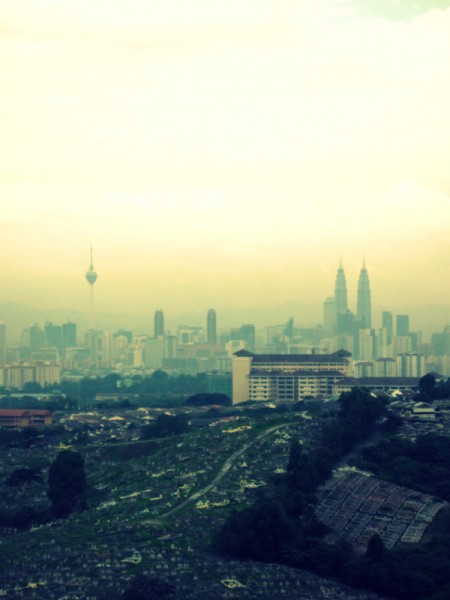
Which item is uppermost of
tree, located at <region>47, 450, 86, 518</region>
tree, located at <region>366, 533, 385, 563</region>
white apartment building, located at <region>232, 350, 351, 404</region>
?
white apartment building, located at <region>232, 350, 351, 404</region>

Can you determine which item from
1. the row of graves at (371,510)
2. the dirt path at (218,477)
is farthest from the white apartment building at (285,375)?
the row of graves at (371,510)

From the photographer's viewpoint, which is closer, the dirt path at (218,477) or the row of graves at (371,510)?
the row of graves at (371,510)

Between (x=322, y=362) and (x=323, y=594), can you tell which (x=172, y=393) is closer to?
(x=322, y=362)

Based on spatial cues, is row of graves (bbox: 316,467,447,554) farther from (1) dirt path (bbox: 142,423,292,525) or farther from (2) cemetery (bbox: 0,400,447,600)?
(1) dirt path (bbox: 142,423,292,525)

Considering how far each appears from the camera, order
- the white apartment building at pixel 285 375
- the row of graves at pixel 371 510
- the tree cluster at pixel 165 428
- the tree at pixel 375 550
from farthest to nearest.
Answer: the white apartment building at pixel 285 375
the tree cluster at pixel 165 428
the row of graves at pixel 371 510
the tree at pixel 375 550

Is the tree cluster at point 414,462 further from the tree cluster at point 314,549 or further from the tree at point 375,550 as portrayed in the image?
the tree at point 375,550

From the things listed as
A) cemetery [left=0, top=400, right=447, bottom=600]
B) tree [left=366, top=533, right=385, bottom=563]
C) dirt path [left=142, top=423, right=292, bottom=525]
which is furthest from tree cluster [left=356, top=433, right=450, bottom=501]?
tree [left=366, top=533, right=385, bottom=563]

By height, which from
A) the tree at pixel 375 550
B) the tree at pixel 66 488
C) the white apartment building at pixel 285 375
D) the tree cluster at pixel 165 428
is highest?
the white apartment building at pixel 285 375

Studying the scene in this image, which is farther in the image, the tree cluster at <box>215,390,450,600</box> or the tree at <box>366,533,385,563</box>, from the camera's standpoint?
the tree at <box>366,533,385,563</box>

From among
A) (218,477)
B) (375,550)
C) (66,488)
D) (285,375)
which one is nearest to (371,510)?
(375,550)
